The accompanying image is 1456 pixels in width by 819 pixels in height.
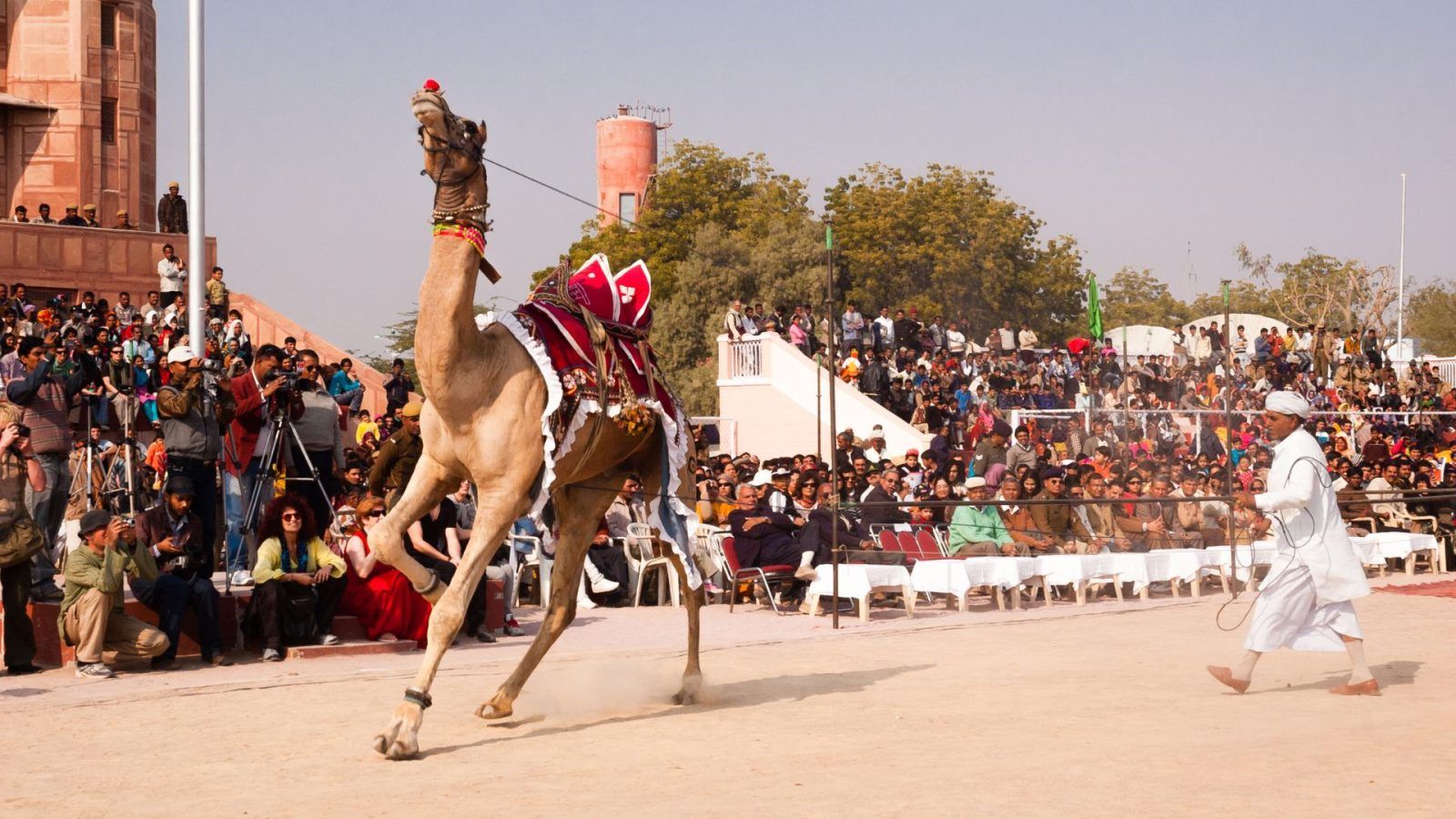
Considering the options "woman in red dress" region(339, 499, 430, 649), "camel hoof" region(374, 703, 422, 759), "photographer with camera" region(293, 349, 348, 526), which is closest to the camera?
"camel hoof" region(374, 703, 422, 759)

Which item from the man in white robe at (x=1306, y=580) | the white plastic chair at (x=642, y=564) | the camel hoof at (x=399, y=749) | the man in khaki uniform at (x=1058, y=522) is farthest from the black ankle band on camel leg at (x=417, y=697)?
the man in khaki uniform at (x=1058, y=522)

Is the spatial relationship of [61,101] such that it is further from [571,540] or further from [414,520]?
[414,520]

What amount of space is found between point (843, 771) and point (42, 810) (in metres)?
3.52

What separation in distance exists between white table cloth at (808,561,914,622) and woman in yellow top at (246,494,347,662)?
186 inches

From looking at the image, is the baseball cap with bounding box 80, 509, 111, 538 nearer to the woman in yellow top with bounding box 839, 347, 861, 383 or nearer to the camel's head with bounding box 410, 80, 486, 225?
the camel's head with bounding box 410, 80, 486, 225

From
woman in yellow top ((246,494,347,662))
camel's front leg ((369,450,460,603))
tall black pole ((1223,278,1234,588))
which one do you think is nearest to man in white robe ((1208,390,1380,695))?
A: tall black pole ((1223,278,1234,588))

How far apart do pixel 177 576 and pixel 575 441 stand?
177 inches

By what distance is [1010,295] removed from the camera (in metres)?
60.8

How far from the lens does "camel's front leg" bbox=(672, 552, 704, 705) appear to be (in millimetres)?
10039

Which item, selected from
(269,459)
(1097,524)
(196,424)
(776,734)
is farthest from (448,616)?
(1097,524)

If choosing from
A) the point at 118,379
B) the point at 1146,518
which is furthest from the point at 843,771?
the point at 118,379

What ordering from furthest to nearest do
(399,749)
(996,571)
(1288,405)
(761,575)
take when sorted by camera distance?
(996,571) → (761,575) → (1288,405) → (399,749)

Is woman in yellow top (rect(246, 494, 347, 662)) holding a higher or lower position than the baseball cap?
lower

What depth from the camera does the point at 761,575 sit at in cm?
1584
